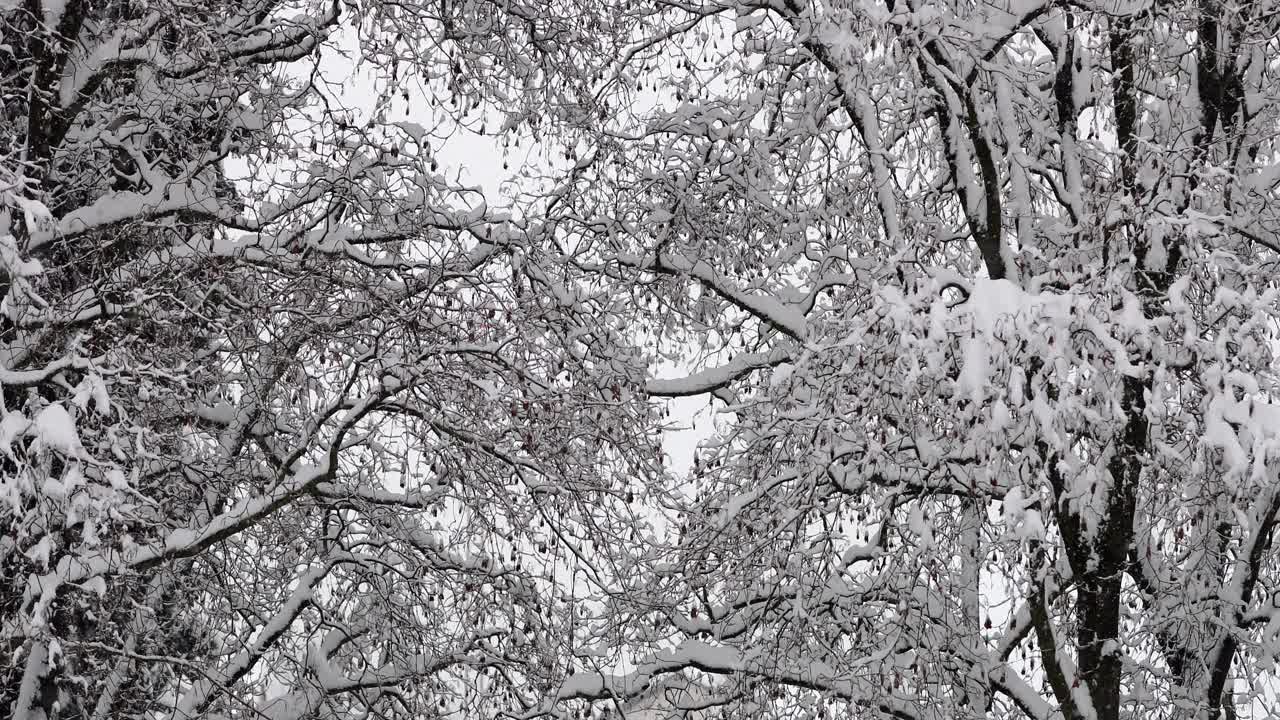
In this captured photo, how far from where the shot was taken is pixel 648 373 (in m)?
9.15

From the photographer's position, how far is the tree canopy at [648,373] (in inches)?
243

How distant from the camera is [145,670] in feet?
25.0

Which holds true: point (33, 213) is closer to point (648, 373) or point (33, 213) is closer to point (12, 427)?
point (12, 427)

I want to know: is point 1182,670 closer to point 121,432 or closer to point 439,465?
point 439,465

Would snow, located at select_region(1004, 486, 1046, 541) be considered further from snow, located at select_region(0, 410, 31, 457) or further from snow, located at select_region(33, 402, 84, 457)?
snow, located at select_region(0, 410, 31, 457)

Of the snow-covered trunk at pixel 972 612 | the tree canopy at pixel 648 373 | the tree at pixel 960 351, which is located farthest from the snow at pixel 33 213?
the snow-covered trunk at pixel 972 612

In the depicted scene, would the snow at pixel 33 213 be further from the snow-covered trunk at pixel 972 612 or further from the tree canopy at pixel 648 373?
the snow-covered trunk at pixel 972 612

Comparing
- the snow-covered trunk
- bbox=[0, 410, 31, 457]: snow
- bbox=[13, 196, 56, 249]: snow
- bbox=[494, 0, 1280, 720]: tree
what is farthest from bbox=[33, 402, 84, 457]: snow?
the snow-covered trunk

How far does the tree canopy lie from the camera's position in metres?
6.18

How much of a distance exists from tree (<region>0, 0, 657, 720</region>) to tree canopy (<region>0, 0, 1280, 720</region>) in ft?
0.14

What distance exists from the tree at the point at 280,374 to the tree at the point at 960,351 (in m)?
0.84

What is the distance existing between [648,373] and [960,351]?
338 centimetres

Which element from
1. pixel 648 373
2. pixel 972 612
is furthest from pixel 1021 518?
pixel 648 373

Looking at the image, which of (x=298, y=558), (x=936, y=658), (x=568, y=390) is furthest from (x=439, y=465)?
(x=936, y=658)
